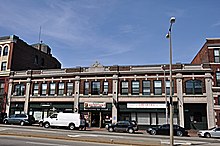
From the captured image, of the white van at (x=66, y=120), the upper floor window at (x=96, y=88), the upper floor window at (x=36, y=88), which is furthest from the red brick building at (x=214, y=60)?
the upper floor window at (x=36, y=88)

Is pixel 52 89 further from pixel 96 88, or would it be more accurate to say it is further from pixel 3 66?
pixel 3 66

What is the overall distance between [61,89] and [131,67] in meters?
12.1

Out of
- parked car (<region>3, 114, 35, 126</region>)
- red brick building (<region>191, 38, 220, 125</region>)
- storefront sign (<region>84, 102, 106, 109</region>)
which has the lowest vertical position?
parked car (<region>3, 114, 35, 126</region>)

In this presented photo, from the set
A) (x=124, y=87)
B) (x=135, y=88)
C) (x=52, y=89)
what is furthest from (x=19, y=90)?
(x=135, y=88)

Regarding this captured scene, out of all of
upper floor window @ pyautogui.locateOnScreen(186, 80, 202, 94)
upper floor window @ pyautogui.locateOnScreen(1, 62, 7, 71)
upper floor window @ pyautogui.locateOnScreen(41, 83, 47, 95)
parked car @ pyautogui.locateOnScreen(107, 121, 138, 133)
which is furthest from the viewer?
upper floor window @ pyautogui.locateOnScreen(1, 62, 7, 71)

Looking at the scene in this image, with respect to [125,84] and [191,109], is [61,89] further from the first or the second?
[191,109]

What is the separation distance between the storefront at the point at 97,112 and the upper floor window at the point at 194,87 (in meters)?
11.7

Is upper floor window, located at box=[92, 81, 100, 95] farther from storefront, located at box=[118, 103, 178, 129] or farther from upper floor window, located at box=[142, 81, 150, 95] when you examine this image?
upper floor window, located at box=[142, 81, 150, 95]

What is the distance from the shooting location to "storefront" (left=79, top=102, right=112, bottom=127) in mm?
34750

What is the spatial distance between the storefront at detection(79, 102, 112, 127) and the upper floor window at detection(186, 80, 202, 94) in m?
11.7

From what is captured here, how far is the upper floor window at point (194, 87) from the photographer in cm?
3283

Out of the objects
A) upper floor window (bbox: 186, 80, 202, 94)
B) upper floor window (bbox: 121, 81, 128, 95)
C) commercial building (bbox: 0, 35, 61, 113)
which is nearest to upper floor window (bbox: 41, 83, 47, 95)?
commercial building (bbox: 0, 35, 61, 113)

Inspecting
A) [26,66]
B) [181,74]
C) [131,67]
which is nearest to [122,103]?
[131,67]

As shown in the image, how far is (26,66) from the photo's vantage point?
152 feet
